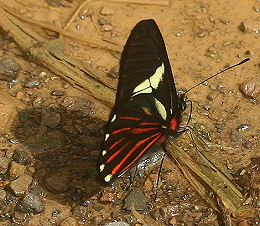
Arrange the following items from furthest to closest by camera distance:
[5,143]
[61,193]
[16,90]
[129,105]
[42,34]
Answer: [42,34]
[16,90]
[5,143]
[61,193]
[129,105]

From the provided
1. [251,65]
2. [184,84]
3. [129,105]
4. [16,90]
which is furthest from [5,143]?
[251,65]

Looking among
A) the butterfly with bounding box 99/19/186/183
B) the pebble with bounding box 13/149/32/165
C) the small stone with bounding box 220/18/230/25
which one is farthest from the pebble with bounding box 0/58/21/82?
the small stone with bounding box 220/18/230/25

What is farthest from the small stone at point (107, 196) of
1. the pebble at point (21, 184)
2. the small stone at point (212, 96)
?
the small stone at point (212, 96)

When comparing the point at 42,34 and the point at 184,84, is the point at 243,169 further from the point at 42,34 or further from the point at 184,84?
the point at 42,34

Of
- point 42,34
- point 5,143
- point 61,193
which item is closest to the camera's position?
point 61,193

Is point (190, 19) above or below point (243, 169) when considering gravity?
above

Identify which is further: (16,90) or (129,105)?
(16,90)
